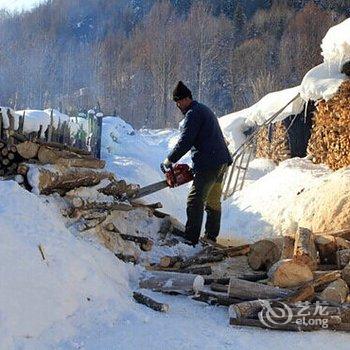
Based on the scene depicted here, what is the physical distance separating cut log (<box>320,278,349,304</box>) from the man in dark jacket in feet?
7.34

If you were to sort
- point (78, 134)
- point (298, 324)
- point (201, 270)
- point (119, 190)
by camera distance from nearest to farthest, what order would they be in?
point (298, 324), point (201, 270), point (119, 190), point (78, 134)

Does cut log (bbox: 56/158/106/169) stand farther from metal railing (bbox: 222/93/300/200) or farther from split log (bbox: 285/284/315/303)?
metal railing (bbox: 222/93/300/200)

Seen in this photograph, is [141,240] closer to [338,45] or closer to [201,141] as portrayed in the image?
[201,141]

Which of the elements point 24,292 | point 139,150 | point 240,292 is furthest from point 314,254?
point 139,150

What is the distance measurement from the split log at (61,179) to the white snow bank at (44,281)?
766mm

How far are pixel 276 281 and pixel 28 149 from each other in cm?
266

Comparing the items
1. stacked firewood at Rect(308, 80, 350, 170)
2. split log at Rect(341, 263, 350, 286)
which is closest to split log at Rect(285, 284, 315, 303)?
split log at Rect(341, 263, 350, 286)

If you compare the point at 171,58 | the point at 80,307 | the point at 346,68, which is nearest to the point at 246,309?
the point at 80,307

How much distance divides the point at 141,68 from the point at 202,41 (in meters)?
5.07

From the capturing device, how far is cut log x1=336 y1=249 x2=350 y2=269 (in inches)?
175

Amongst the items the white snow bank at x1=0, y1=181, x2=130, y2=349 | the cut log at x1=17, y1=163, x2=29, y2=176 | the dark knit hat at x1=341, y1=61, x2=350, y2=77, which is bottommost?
the white snow bank at x1=0, y1=181, x2=130, y2=349

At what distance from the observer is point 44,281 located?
3.32 m

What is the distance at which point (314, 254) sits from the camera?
448 centimetres

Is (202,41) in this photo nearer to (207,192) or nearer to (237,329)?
(207,192)
